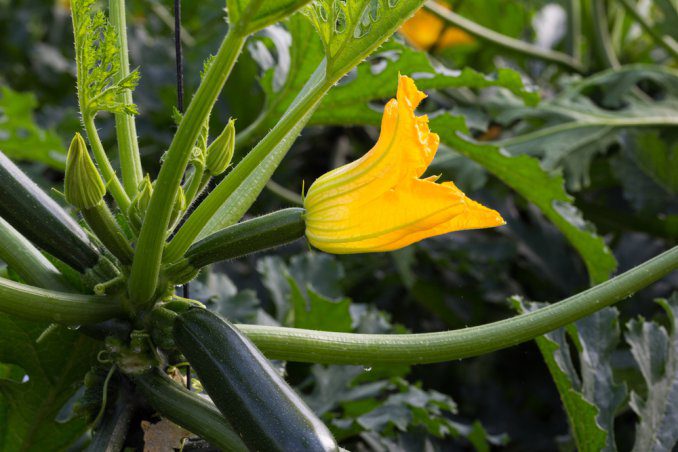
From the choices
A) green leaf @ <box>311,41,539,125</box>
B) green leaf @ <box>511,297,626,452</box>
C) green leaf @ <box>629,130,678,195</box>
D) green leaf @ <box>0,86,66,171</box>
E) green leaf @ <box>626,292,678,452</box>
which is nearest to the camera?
green leaf @ <box>511,297,626,452</box>

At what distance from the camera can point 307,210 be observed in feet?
3.23

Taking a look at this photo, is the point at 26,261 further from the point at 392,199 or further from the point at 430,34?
the point at 430,34

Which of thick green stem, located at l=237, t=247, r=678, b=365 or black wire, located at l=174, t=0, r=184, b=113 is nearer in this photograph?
thick green stem, located at l=237, t=247, r=678, b=365

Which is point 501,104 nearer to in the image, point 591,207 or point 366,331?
point 591,207

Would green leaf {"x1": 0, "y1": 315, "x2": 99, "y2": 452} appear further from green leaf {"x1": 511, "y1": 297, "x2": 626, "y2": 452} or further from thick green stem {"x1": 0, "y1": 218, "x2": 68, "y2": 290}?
green leaf {"x1": 511, "y1": 297, "x2": 626, "y2": 452}

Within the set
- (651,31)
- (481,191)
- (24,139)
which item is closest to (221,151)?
(24,139)

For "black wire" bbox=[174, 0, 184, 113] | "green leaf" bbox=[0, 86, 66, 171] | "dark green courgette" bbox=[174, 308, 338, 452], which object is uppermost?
→ "green leaf" bbox=[0, 86, 66, 171]

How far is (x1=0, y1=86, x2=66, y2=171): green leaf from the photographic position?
2.09 metres

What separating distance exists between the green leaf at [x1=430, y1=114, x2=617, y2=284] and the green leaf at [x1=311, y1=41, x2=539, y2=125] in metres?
0.08

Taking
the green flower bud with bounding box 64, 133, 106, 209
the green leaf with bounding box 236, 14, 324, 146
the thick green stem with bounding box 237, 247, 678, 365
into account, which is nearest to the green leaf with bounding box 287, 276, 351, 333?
the green leaf with bounding box 236, 14, 324, 146

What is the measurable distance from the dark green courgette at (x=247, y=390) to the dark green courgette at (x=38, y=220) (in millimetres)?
148

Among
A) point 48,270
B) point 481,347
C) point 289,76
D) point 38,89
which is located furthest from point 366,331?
point 38,89

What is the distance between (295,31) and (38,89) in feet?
7.09

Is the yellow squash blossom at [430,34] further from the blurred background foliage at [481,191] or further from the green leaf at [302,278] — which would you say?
the green leaf at [302,278]
